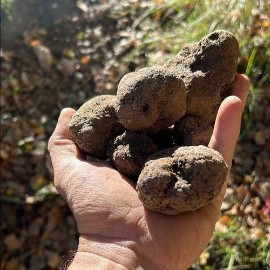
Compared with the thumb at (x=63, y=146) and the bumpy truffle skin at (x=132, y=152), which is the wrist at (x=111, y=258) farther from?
the thumb at (x=63, y=146)

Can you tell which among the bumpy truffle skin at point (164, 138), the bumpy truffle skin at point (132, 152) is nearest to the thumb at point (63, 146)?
the bumpy truffle skin at point (132, 152)

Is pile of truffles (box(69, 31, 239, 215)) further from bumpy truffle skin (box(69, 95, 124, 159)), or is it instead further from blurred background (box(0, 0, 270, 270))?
blurred background (box(0, 0, 270, 270))

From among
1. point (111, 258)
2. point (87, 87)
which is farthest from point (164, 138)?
point (87, 87)

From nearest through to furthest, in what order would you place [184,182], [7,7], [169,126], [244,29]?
[184,182], [169,126], [244,29], [7,7]

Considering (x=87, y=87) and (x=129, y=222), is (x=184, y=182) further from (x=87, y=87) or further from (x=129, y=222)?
(x=87, y=87)

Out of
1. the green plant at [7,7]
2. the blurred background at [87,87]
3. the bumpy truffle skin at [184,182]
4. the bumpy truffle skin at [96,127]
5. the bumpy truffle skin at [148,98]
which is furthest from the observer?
the green plant at [7,7]

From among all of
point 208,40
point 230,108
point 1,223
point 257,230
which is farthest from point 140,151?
point 1,223
